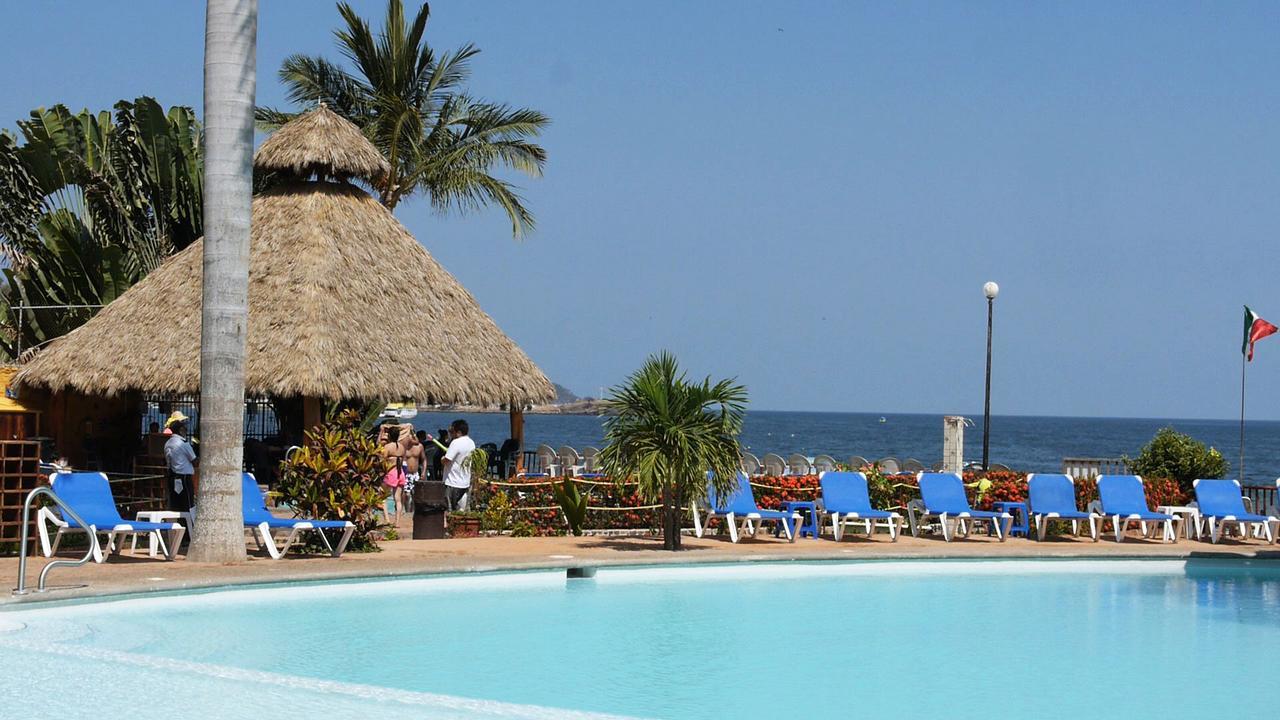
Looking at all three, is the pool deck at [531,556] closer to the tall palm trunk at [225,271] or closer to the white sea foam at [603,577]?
the white sea foam at [603,577]

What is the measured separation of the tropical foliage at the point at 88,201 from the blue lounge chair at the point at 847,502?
14973mm

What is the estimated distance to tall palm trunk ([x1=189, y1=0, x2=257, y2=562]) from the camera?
11.4 metres

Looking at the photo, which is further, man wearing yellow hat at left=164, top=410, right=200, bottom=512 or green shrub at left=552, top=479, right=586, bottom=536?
green shrub at left=552, top=479, right=586, bottom=536

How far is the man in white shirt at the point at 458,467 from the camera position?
1480 centimetres

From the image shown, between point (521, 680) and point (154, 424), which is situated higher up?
point (154, 424)

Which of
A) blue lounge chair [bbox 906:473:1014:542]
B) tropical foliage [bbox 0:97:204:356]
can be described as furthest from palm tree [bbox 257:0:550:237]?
blue lounge chair [bbox 906:473:1014:542]

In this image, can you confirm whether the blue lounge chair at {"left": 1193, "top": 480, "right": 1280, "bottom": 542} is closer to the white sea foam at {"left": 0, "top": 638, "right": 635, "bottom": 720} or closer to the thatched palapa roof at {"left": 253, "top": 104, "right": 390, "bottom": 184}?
the thatched palapa roof at {"left": 253, "top": 104, "right": 390, "bottom": 184}

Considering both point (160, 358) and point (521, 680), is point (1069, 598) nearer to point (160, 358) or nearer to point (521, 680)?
point (521, 680)

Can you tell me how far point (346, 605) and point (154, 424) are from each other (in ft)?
34.5

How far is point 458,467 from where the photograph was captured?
589 inches

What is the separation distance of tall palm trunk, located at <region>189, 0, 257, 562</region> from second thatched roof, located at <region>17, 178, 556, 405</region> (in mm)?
3232

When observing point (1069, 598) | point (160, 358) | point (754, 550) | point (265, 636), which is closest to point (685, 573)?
point (754, 550)

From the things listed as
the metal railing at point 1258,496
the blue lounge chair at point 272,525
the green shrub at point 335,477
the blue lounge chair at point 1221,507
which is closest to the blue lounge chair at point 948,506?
the blue lounge chair at point 1221,507

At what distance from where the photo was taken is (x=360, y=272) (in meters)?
16.7
